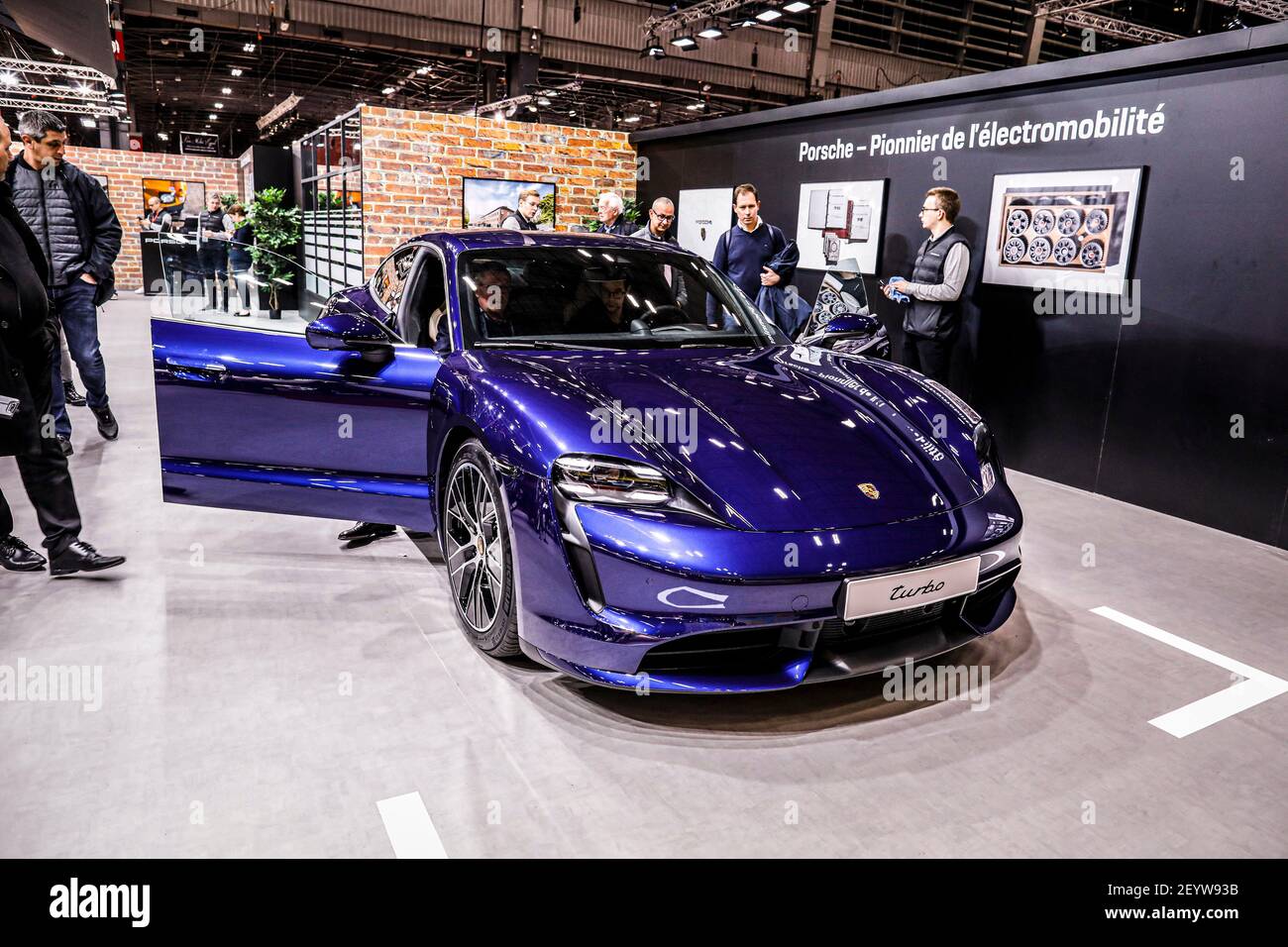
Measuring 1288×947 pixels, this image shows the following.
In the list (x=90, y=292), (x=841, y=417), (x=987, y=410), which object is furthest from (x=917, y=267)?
(x=90, y=292)

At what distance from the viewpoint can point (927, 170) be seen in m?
6.16

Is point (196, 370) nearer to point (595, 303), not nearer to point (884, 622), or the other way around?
point (595, 303)

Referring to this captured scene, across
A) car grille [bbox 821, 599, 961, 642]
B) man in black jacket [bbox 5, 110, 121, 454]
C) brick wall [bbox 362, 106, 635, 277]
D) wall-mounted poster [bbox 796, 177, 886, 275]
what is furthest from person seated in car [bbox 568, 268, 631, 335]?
brick wall [bbox 362, 106, 635, 277]

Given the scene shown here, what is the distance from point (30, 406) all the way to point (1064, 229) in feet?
17.4

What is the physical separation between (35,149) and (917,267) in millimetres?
4979

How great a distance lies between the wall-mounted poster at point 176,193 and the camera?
1961cm

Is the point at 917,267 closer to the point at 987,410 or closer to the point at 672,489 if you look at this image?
Result: the point at 987,410

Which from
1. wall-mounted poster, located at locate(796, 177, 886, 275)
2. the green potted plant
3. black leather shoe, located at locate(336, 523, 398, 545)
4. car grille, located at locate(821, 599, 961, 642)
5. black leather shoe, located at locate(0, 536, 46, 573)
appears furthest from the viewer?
the green potted plant

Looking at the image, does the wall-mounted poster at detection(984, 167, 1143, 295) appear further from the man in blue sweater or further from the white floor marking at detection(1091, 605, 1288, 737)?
the white floor marking at detection(1091, 605, 1288, 737)

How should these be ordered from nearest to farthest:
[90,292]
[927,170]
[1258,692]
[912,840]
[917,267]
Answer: [912,840]
[1258,692]
[90,292]
[917,267]
[927,170]

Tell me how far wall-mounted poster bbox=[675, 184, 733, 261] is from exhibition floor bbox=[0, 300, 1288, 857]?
6108 mm

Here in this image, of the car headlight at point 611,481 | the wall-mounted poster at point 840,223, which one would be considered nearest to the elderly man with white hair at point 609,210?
the wall-mounted poster at point 840,223

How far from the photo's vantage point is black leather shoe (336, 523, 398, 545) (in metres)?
3.65

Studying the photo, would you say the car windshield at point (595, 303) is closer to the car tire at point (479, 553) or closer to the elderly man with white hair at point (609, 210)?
the car tire at point (479, 553)
